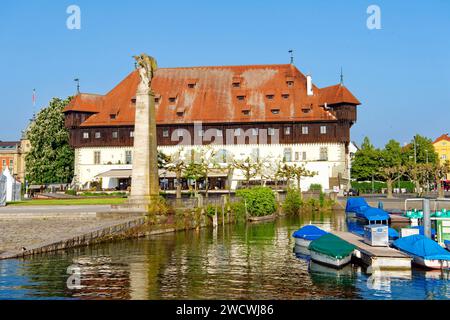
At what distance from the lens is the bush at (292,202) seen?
57125 millimetres

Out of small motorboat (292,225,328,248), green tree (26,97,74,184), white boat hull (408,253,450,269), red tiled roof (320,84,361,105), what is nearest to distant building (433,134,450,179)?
red tiled roof (320,84,361,105)

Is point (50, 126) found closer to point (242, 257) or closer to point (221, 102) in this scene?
point (221, 102)

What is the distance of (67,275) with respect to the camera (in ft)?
69.1

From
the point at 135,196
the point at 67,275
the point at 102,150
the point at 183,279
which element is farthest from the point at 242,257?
the point at 102,150

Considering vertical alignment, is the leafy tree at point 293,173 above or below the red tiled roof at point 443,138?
below

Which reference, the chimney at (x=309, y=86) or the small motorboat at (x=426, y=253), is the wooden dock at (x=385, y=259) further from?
the chimney at (x=309, y=86)

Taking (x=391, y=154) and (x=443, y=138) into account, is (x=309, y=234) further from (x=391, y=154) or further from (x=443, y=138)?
(x=443, y=138)

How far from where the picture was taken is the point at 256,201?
5019 cm

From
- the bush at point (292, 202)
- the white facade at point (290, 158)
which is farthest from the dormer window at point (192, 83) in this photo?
the bush at point (292, 202)

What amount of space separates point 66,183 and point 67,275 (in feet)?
205

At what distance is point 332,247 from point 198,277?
6.59 m

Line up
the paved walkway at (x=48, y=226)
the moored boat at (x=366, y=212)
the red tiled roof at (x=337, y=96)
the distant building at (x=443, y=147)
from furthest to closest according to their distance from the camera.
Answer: the distant building at (x=443, y=147) → the red tiled roof at (x=337, y=96) → the moored boat at (x=366, y=212) → the paved walkway at (x=48, y=226)

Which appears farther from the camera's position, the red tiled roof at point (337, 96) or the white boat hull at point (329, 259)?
the red tiled roof at point (337, 96)

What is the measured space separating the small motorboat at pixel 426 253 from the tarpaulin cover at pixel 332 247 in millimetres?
2433
